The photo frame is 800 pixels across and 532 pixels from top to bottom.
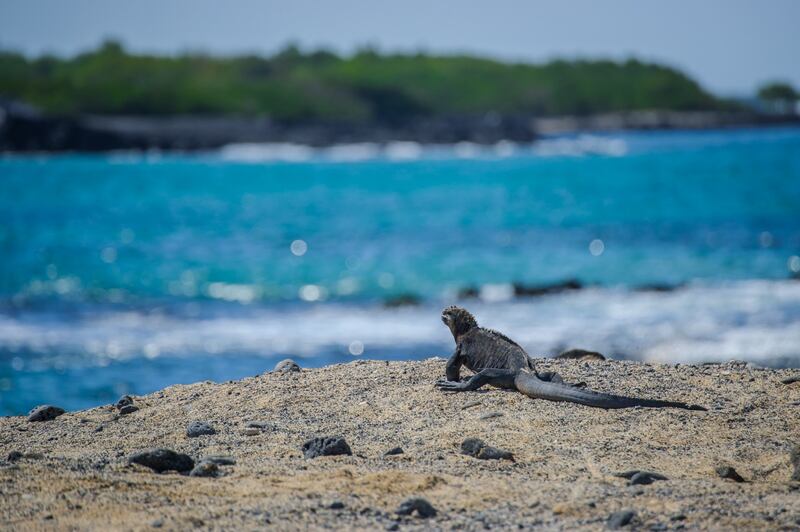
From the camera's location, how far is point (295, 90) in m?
171

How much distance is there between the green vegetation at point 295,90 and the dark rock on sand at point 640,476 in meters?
139

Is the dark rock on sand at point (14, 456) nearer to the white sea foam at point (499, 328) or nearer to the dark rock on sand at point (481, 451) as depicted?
the dark rock on sand at point (481, 451)

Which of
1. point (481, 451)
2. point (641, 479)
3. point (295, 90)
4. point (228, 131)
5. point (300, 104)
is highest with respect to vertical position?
point (295, 90)

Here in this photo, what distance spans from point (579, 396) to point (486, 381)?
0.83 meters

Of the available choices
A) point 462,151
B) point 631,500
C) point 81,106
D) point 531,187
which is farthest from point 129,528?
point 81,106

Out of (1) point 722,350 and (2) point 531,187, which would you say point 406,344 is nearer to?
(1) point 722,350

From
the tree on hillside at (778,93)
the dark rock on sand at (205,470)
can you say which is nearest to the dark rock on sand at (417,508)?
the dark rock on sand at (205,470)

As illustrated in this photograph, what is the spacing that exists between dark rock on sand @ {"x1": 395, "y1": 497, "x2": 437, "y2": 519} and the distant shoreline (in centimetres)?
11105

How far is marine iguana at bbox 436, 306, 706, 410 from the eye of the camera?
8523mm

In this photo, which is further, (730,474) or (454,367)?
(454,367)

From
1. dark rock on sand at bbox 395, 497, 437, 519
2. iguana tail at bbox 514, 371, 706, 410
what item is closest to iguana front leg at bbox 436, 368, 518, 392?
iguana tail at bbox 514, 371, 706, 410

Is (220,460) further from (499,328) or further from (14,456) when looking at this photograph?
(499,328)

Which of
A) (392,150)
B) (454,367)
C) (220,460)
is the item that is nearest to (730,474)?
(454,367)

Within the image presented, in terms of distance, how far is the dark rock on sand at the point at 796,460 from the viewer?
711cm
